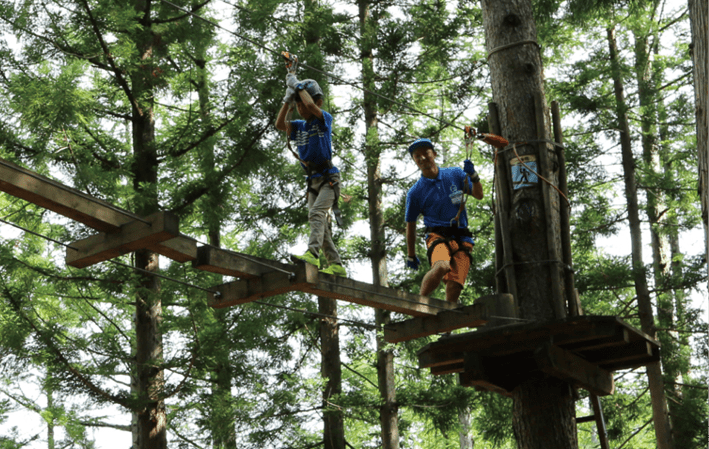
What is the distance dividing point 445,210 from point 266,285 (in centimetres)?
200

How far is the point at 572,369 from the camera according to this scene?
6.27 meters

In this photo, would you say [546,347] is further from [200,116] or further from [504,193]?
[200,116]

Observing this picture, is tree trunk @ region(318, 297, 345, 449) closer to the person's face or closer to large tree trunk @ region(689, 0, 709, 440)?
the person's face

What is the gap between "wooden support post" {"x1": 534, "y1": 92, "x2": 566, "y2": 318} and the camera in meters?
6.46

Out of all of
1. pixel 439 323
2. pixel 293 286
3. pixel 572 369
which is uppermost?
pixel 293 286

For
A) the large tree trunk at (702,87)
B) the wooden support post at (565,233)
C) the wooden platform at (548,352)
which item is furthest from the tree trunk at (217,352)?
the large tree trunk at (702,87)

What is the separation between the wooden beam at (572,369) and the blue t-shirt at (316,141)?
2294 mm

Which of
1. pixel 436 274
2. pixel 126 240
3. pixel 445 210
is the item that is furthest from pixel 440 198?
pixel 126 240

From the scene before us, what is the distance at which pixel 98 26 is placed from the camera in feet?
32.5

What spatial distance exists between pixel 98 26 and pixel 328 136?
16.5 ft

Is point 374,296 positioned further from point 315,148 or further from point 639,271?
point 639,271

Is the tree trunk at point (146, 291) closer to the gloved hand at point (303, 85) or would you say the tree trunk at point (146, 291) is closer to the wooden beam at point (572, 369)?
the gloved hand at point (303, 85)

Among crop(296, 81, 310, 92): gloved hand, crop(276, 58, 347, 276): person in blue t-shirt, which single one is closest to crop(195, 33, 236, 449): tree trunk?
crop(276, 58, 347, 276): person in blue t-shirt

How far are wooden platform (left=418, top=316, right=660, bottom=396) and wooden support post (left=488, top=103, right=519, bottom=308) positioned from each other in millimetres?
516
